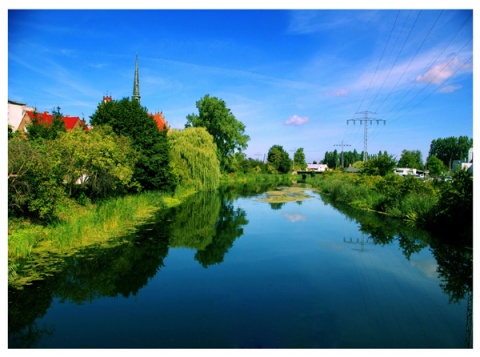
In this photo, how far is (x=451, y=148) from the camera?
85250 mm

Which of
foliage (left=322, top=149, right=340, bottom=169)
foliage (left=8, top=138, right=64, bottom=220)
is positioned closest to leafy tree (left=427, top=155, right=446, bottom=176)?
foliage (left=322, top=149, right=340, bottom=169)

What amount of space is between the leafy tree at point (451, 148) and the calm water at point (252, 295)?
79952mm

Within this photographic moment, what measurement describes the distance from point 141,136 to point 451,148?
86.1 metres

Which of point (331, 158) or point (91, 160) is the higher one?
point (331, 158)

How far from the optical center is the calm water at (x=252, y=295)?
677 centimetres

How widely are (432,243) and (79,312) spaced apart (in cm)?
1391

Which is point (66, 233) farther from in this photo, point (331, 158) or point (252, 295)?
point (331, 158)

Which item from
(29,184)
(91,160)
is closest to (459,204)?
(29,184)

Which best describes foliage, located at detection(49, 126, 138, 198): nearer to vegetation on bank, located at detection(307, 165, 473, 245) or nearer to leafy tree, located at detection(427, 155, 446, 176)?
vegetation on bank, located at detection(307, 165, 473, 245)

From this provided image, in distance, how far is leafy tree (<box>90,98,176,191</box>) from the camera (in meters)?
24.1

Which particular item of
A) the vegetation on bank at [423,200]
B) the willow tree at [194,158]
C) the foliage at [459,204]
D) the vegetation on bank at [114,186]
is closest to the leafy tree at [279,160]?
the willow tree at [194,158]

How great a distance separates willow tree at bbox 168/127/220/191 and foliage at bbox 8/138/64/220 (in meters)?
19.3

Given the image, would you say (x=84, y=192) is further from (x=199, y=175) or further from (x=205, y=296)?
(x=199, y=175)

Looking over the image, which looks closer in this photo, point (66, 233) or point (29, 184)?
point (29, 184)
